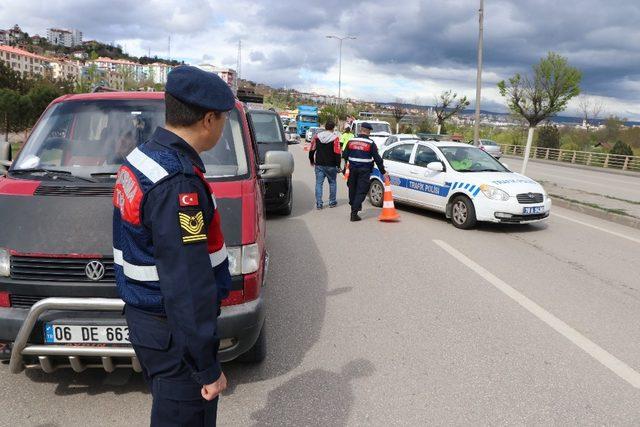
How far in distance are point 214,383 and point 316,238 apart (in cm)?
634

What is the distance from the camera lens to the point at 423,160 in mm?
10461

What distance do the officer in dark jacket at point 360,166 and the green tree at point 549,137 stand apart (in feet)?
132

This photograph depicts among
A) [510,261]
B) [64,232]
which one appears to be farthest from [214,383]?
[510,261]

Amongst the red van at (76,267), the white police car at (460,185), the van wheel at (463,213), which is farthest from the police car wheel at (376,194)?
the red van at (76,267)

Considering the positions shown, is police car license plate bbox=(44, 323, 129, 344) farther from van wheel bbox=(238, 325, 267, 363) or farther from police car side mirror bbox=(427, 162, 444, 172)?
police car side mirror bbox=(427, 162, 444, 172)

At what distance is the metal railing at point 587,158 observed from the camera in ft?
111

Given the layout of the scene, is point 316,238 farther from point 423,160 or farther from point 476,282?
point 423,160

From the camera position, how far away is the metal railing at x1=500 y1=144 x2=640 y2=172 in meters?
33.8

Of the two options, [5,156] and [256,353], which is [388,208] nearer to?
[256,353]

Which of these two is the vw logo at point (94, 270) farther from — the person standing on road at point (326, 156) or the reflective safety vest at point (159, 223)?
the person standing on road at point (326, 156)

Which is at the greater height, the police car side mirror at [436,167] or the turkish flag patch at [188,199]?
the turkish flag patch at [188,199]

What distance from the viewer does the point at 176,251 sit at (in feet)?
5.47

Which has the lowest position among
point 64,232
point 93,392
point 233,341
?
point 93,392

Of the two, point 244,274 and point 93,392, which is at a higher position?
point 244,274
